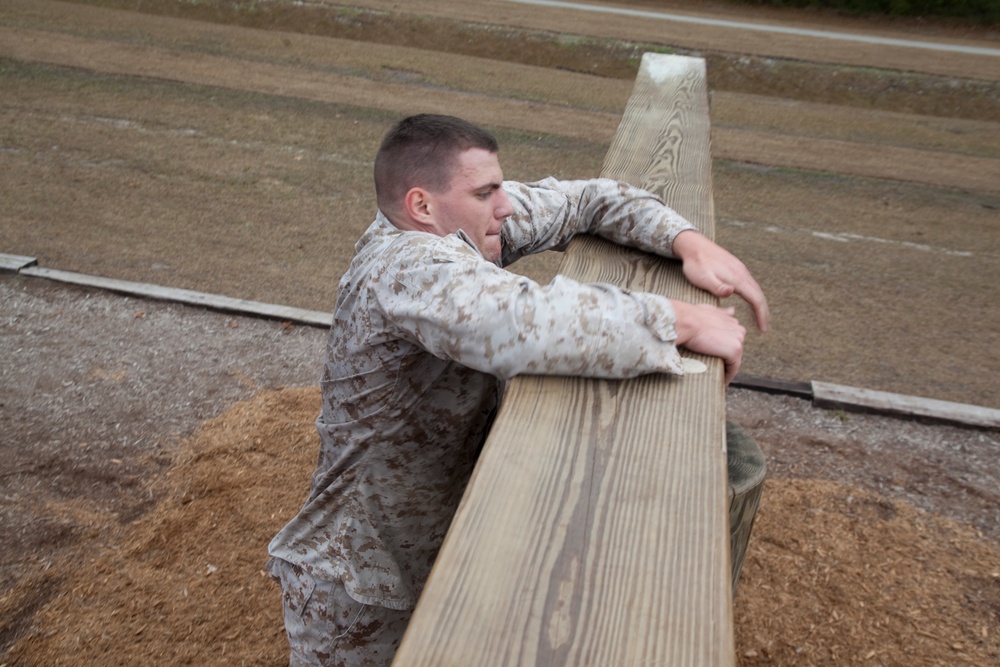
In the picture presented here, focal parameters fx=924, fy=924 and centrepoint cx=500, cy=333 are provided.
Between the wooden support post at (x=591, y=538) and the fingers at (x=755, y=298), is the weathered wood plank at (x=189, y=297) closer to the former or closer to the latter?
the fingers at (x=755, y=298)

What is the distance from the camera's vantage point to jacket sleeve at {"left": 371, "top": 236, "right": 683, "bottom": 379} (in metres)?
1.45

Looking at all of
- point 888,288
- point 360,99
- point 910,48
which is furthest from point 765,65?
point 888,288

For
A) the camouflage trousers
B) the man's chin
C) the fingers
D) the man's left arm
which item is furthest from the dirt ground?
the man's chin

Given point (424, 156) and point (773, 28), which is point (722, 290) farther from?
point (773, 28)

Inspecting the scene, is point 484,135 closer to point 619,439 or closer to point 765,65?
point 619,439

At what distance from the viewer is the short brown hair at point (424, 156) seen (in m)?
1.92

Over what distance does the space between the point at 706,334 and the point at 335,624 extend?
113cm

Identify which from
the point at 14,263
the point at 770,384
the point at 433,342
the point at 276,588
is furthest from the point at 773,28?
the point at 433,342

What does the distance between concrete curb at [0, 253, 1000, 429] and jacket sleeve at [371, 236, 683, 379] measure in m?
3.53

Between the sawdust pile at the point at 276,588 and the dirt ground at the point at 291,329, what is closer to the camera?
the sawdust pile at the point at 276,588

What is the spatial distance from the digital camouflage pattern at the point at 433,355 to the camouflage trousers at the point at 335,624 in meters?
0.05

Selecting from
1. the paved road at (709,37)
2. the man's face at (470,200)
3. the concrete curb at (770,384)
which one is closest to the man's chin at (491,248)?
the man's face at (470,200)

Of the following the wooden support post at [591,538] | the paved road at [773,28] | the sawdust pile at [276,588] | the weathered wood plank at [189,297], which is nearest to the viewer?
the wooden support post at [591,538]

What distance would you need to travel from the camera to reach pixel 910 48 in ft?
54.0
